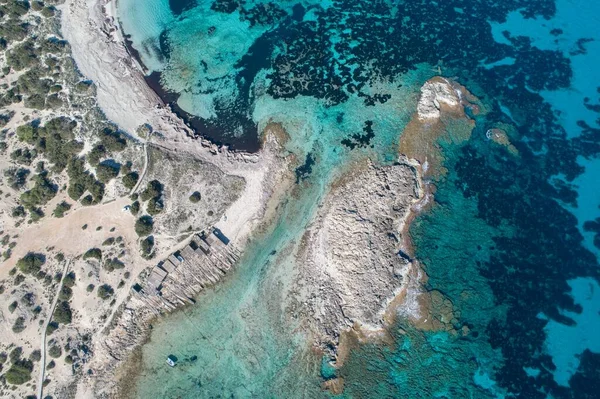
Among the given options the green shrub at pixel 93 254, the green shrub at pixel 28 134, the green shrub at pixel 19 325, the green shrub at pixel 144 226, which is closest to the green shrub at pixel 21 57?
the green shrub at pixel 28 134

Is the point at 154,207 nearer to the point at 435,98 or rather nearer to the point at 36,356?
the point at 36,356

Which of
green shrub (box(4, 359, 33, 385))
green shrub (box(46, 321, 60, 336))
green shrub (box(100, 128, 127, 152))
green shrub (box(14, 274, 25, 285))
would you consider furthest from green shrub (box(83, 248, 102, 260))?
green shrub (box(100, 128, 127, 152))

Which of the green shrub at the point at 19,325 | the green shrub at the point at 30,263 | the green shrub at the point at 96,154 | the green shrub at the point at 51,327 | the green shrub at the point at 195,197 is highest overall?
the green shrub at the point at 96,154

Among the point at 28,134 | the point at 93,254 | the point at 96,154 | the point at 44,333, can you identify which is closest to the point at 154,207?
the point at 93,254

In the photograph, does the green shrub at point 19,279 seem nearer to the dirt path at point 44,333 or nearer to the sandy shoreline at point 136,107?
the dirt path at point 44,333

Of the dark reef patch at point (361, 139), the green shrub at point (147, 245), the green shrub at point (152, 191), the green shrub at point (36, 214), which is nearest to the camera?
the green shrub at point (147, 245)

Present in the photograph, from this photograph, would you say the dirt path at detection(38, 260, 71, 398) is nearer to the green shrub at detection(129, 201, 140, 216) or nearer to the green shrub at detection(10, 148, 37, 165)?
the green shrub at detection(129, 201, 140, 216)
